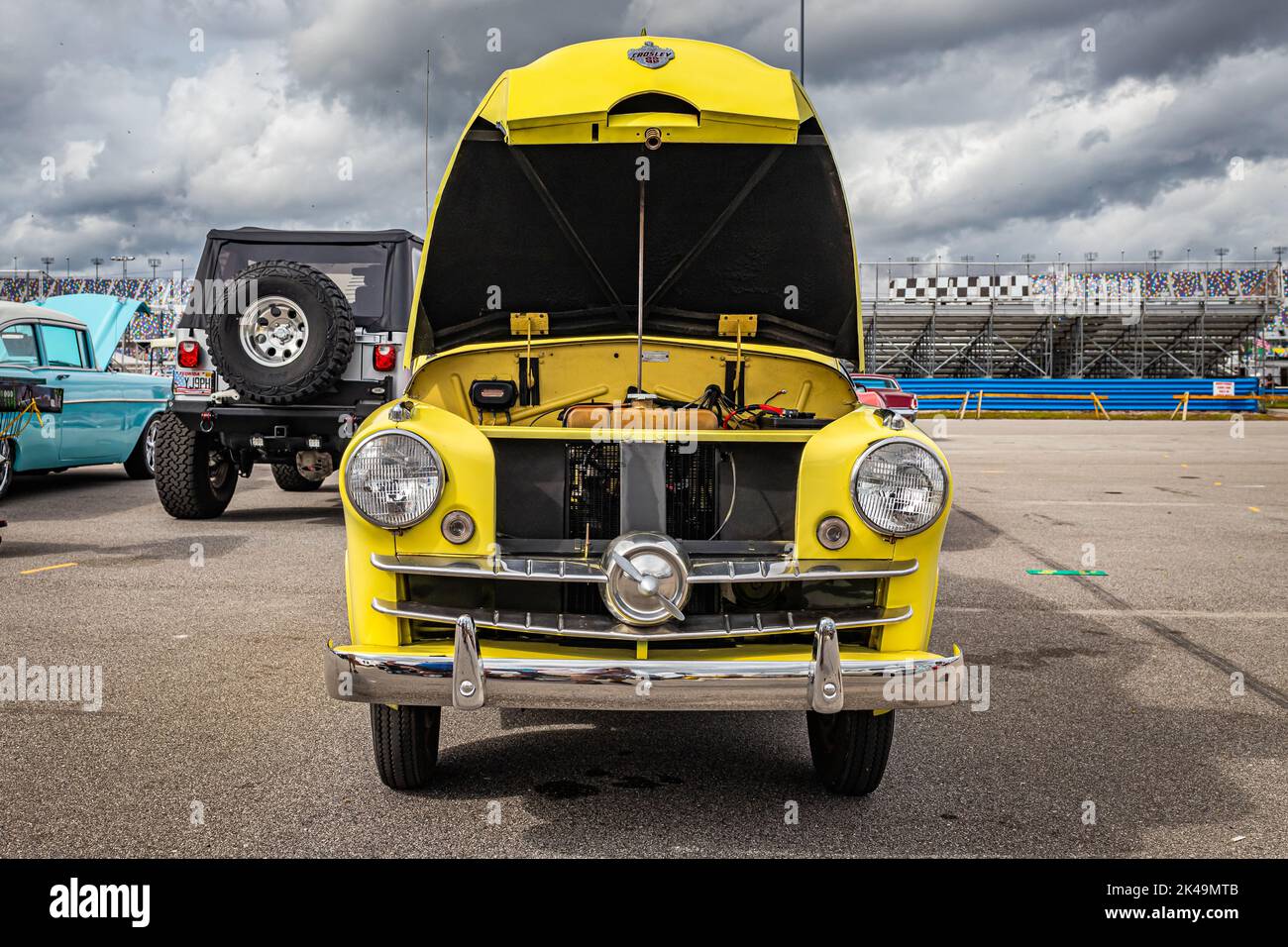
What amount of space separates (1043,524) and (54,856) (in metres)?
8.38

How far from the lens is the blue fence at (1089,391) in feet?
109

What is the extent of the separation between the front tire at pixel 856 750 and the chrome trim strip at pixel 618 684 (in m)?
0.39

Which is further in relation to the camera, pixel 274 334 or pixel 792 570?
pixel 274 334

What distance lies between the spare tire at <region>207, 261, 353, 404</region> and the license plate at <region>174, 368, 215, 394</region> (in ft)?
3.26

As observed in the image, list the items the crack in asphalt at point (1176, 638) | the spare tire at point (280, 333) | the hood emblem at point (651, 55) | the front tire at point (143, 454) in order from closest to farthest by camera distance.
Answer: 1. the hood emblem at point (651, 55)
2. the crack in asphalt at point (1176, 638)
3. the spare tire at point (280, 333)
4. the front tire at point (143, 454)

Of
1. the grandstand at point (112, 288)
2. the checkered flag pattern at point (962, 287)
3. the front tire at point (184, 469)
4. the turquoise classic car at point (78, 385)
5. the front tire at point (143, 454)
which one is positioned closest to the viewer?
the front tire at point (184, 469)

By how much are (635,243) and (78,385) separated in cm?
833

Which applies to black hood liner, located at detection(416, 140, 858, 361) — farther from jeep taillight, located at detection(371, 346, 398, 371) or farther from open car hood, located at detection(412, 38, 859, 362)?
jeep taillight, located at detection(371, 346, 398, 371)

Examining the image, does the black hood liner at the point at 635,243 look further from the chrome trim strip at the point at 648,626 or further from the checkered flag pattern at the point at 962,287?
the checkered flag pattern at the point at 962,287

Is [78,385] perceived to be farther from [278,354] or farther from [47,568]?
[47,568]

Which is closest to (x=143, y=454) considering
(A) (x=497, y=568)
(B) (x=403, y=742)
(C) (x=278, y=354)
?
(C) (x=278, y=354)

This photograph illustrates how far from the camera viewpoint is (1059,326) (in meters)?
42.8

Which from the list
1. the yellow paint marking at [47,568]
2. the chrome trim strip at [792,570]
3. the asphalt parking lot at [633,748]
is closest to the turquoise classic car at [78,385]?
the yellow paint marking at [47,568]

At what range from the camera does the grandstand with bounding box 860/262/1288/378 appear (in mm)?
41531
